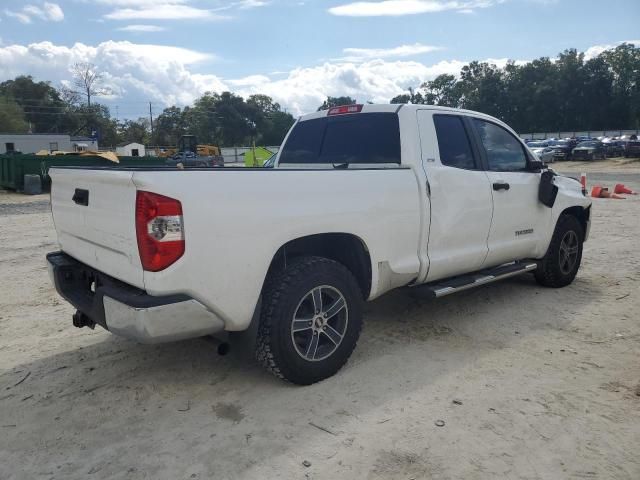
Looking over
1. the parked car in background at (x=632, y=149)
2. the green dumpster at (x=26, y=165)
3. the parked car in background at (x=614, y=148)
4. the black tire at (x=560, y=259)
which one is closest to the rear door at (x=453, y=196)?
the black tire at (x=560, y=259)

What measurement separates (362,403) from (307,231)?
1140 millimetres

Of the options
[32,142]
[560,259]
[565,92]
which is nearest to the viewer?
[560,259]

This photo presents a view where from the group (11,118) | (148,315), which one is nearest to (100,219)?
(148,315)

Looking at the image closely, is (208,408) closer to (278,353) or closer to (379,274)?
(278,353)

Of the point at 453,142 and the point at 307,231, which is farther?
the point at 453,142

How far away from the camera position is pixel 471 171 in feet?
15.3

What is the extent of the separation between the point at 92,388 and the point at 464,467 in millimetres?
2454

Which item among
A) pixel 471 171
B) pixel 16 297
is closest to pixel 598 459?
pixel 471 171

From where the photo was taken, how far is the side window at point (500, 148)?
5004 mm

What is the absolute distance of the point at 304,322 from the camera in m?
3.52

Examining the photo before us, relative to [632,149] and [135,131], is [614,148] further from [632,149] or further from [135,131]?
[135,131]

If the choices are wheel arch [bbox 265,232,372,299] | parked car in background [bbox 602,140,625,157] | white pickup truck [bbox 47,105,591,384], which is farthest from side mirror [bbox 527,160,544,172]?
parked car in background [bbox 602,140,625,157]

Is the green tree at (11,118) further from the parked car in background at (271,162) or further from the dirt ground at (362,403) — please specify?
the dirt ground at (362,403)

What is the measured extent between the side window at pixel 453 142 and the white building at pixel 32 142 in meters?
57.5
